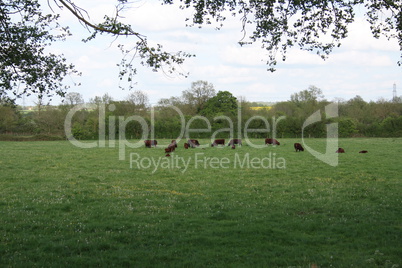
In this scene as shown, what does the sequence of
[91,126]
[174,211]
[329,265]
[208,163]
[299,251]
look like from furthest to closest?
[91,126]
[208,163]
[174,211]
[299,251]
[329,265]

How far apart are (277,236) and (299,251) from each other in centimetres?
100

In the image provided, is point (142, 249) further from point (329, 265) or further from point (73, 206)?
point (73, 206)

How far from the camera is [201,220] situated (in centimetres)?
945

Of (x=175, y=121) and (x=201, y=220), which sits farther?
(x=175, y=121)

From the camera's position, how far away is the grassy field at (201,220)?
673cm

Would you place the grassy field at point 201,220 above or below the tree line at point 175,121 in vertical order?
below

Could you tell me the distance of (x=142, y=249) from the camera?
7176mm

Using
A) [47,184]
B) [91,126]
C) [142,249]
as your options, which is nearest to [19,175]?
[47,184]

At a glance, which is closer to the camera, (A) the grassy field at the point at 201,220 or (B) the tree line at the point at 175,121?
(A) the grassy field at the point at 201,220

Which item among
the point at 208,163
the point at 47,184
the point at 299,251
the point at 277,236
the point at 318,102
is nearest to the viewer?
the point at 299,251

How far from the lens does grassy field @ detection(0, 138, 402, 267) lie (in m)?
6.73

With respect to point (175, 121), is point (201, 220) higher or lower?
lower

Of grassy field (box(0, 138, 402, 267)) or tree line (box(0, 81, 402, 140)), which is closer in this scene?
grassy field (box(0, 138, 402, 267))

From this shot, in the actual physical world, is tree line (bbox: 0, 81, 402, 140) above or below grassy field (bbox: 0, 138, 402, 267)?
above
